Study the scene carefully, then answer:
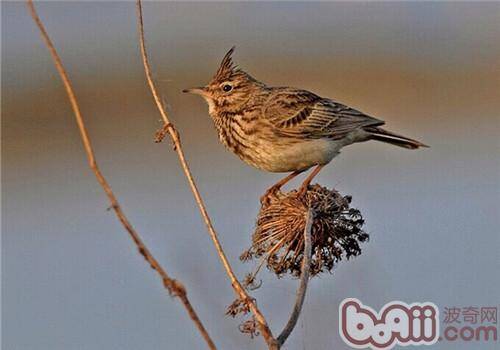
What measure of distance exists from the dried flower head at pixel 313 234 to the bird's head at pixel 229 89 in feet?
4.41

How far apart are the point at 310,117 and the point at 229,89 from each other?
454 millimetres

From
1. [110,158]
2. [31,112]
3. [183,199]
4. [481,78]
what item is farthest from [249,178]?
[481,78]

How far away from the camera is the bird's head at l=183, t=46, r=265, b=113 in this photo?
597 cm

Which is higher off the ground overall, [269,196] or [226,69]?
[226,69]

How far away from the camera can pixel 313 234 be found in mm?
4637

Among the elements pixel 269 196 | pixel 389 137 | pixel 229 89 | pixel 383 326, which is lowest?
pixel 383 326

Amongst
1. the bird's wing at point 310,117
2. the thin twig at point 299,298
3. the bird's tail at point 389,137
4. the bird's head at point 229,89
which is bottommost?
the thin twig at point 299,298

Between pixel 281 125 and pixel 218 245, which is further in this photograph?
pixel 281 125

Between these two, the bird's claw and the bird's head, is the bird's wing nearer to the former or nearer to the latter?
the bird's head

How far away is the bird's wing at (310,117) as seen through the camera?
5848mm

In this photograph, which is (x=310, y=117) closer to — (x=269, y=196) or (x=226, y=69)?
(x=226, y=69)

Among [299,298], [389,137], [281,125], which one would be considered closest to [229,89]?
[281,125]

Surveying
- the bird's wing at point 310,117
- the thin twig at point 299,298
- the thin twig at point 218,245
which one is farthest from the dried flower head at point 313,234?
the bird's wing at point 310,117

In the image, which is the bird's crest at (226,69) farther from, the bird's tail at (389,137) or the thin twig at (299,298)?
the thin twig at (299,298)
